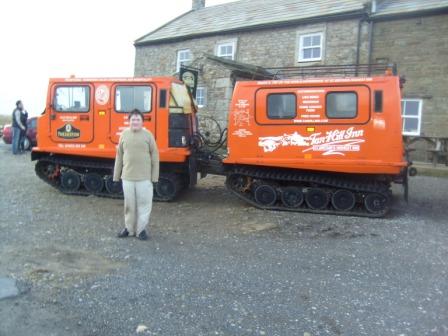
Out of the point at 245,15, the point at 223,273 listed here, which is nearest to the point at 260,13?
the point at 245,15

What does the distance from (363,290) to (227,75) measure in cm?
1231

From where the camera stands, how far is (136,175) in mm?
6207

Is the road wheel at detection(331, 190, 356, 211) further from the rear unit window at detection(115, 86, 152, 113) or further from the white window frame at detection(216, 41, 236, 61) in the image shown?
the white window frame at detection(216, 41, 236, 61)

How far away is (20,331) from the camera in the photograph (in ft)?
11.5

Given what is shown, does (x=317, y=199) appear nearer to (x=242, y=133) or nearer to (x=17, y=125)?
(x=242, y=133)

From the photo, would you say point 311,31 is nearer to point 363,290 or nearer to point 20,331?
point 363,290

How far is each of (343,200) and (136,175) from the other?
12.5 ft

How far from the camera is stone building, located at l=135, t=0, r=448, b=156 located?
1523 cm

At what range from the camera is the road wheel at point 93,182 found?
9.24 metres

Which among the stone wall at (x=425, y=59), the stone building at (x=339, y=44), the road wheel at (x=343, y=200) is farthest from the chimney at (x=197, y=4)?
the road wheel at (x=343, y=200)

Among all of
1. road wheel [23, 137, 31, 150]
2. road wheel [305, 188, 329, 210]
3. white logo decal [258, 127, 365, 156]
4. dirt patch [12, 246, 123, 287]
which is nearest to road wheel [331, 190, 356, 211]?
road wheel [305, 188, 329, 210]

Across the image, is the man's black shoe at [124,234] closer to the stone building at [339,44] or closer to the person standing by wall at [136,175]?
the person standing by wall at [136,175]

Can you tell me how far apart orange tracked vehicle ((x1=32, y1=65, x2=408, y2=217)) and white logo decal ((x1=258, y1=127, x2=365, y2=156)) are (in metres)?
0.02

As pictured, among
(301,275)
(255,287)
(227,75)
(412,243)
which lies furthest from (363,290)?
(227,75)
